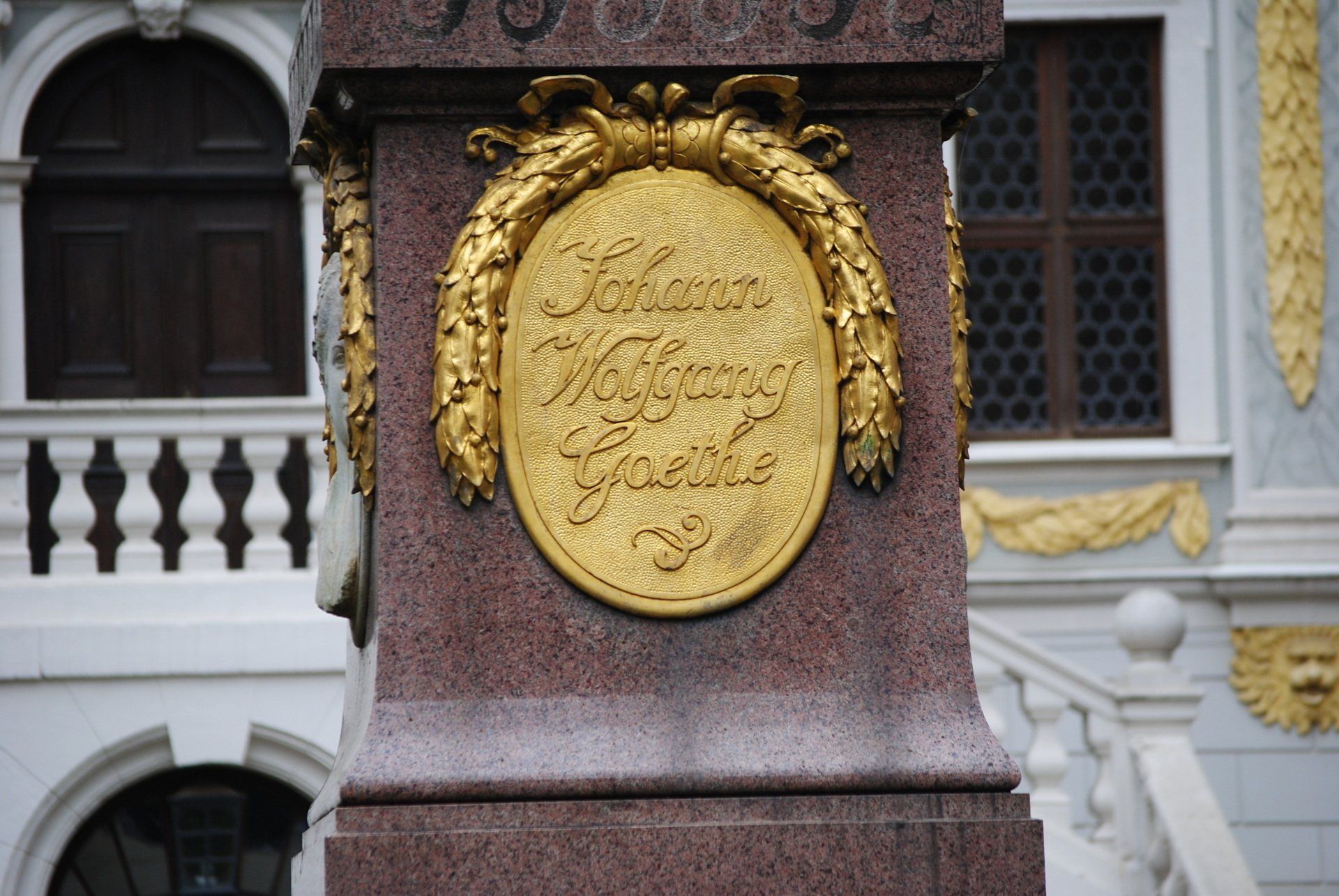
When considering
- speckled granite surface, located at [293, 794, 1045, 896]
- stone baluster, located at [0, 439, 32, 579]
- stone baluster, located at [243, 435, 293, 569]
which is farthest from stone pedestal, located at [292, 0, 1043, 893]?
stone baluster, located at [0, 439, 32, 579]

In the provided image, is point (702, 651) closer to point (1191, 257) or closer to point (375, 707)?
point (375, 707)

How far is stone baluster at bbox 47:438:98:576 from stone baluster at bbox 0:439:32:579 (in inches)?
5.2

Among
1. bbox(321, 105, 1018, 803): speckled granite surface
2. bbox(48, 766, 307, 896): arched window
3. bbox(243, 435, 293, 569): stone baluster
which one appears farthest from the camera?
bbox(48, 766, 307, 896): arched window

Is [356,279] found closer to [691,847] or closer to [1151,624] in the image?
[691,847]

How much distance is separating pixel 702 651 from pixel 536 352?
0.57 metres

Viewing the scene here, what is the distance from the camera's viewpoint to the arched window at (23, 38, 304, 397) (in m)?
12.1

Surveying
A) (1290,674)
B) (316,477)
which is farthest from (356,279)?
(1290,674)

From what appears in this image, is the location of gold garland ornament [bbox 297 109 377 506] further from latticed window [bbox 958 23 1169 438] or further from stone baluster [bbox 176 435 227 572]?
latticed window [bbox 958 23 1169 438]

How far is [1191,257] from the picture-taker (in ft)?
40.9

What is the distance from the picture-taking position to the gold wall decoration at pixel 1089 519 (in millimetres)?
12031

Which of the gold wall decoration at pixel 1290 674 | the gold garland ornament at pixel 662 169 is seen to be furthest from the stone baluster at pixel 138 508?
the gold garland ornament at pixel 662 169

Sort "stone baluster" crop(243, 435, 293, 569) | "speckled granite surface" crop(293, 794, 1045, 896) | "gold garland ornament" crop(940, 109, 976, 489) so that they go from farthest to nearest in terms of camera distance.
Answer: "stone baluster" crop(243, 435, 293, 569) → "gold garland ornament" crop(940, 109, 976, 489) → "speckled granite surface" crop(293, 794, 1045, 896)

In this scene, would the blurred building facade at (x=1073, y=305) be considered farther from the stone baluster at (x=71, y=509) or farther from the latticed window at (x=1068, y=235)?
the stone baluster at (x=71, y=509)

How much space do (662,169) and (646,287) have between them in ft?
0.68
